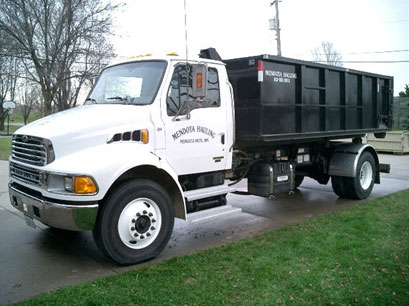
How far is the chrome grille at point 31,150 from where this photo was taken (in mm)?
4730

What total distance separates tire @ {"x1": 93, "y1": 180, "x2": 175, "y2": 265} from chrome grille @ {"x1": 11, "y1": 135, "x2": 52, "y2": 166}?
0.91m

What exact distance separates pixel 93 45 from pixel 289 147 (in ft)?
69.0

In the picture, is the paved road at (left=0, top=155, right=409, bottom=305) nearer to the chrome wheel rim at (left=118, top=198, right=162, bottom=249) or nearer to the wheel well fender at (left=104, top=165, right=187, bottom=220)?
the chrome wheel rim at (left=118, top=198, right=162, bottom=249)

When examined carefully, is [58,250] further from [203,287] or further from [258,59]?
[258,59]

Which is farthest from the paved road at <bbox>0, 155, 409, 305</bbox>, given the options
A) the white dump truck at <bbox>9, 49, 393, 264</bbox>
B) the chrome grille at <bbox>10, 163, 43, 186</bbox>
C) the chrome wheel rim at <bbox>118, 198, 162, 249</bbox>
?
the chrome grille at <bbox>10, 163, 43, 186</bbox>

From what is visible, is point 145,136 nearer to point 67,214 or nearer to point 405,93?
point 67,214

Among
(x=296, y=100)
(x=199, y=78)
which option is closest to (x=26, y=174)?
(x=199, y=78)

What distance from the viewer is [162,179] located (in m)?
5.64

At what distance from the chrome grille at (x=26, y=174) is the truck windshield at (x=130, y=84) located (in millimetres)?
1463

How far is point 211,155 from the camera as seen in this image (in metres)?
6.12

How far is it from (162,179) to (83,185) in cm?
133

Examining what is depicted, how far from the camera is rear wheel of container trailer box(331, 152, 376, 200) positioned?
8773 mm

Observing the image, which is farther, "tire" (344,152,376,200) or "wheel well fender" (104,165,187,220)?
"tire" (344,152,376,200)

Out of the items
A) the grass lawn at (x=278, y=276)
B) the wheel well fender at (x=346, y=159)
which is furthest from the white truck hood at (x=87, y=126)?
the wheel well fender at (x=346, y=159)
